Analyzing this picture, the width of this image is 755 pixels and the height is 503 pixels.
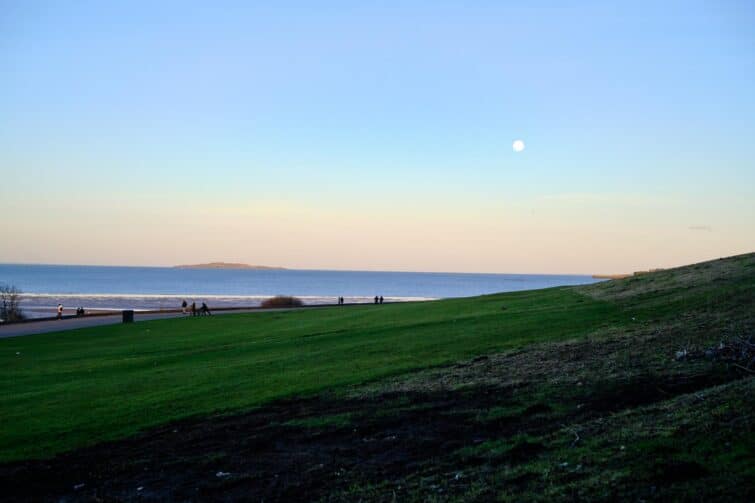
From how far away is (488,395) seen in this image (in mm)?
14328

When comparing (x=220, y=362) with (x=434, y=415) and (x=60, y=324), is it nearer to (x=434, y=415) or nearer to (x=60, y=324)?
(x=434, y=415)

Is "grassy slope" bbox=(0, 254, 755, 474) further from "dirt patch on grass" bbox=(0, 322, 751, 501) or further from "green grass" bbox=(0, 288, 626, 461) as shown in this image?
"dirt patch on grass" bbox=(0, 322, 751, 501)

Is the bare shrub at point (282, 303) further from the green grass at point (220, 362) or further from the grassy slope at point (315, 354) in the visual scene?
the grassy slope at point (315, 354)

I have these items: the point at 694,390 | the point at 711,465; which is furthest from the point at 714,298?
the point at 711,465

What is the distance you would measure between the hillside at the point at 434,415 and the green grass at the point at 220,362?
5.2 inches

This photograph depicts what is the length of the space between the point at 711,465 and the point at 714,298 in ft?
51.6

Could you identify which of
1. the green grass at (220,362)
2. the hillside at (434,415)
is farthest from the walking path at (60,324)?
the hillside at (434,415)

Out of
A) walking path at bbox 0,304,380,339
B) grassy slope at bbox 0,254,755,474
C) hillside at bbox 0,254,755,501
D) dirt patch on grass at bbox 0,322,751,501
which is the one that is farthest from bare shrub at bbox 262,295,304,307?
dirt patch on grass at bbox 0,322,751,501

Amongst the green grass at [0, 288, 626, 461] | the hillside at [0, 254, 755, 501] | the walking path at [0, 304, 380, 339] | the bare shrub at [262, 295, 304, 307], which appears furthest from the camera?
the bare shrub at [262, 295, 304, 307]

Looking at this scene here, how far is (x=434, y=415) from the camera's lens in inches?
522

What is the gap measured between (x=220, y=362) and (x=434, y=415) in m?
14.3

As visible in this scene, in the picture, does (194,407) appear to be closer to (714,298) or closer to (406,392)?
(406,392)

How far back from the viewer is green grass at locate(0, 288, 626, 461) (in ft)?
54.7

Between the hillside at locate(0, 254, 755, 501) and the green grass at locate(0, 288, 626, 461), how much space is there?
13 centimetres
